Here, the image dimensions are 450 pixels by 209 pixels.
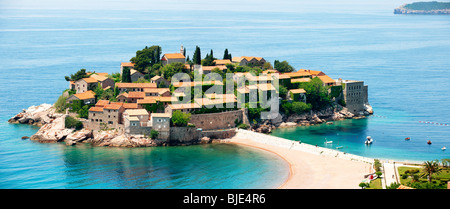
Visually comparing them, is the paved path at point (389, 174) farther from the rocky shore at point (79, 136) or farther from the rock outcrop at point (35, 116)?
the rock outcrop at point (35, 116)

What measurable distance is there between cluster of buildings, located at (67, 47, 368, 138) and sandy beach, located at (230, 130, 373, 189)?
5.57 metres

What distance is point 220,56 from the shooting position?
394 feet

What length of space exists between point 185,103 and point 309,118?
15845mm

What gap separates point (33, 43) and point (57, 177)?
104 meters

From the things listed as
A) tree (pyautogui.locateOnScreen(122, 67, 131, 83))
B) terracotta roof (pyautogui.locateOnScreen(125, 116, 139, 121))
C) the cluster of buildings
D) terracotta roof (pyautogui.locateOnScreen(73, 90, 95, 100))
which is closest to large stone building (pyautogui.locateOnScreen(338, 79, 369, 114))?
the cluster of buildings

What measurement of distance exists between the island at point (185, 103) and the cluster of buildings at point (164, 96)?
0.10 metres

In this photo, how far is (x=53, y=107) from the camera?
227ft

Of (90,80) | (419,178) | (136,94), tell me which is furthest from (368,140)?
(90,80)

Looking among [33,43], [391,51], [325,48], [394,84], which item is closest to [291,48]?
[325,48]

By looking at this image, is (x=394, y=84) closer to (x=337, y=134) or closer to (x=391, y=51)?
(x=337, y=134)

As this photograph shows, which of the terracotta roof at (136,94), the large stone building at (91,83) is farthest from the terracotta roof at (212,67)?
the large stone building at (91,83)

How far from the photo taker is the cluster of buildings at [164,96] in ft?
200

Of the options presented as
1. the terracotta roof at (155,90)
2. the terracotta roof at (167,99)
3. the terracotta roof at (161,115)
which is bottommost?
the terracotta roof at (161,115)

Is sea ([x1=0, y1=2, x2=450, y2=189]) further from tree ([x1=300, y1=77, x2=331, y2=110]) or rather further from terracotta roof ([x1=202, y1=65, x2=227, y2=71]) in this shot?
terracotta roof ([x1=202, y1=65, x2=227, y2=71])
